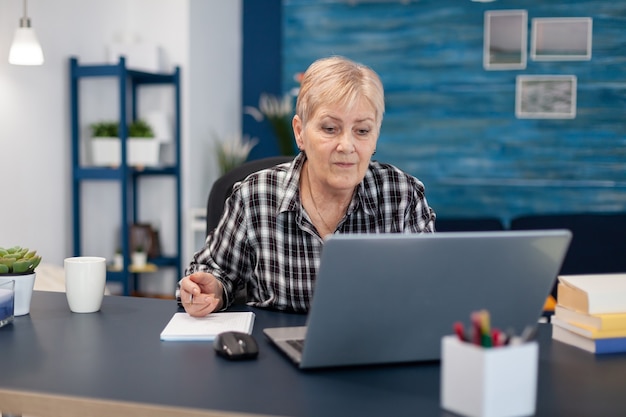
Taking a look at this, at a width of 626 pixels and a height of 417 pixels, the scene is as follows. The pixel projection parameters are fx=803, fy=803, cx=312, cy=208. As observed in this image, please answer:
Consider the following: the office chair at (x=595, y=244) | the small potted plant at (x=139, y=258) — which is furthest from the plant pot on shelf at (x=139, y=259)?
the office chair at (x=595, y=244)

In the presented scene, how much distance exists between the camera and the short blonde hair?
5.50 ft

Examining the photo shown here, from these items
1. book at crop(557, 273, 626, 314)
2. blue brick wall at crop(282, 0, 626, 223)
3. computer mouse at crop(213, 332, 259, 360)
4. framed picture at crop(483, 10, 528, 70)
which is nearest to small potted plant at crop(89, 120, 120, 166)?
blue brick wall at crop(282, 0, 626, 223)

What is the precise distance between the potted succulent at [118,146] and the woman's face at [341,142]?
2.69 m

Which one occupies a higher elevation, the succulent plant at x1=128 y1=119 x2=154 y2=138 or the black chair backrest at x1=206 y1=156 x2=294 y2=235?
the succulent plant at x1=128 y1=119 x2=154 y2=138

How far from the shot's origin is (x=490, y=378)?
926mm

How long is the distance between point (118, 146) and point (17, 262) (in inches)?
109

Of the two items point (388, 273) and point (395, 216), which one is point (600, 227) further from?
point (388, 273)

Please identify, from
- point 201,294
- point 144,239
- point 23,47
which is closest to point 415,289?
point 201,294

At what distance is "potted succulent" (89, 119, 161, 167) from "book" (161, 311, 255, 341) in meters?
2.84

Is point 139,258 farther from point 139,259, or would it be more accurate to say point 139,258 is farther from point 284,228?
point 284,228

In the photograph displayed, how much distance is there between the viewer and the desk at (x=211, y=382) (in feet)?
3.44

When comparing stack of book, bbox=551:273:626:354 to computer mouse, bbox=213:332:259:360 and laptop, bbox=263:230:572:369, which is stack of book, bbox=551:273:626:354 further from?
computer mouse, bbox=213:332:259:360

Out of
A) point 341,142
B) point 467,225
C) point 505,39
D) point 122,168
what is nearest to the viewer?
point 341,142

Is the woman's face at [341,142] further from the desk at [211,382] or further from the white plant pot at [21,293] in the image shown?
the white plant pot at [21,293]
